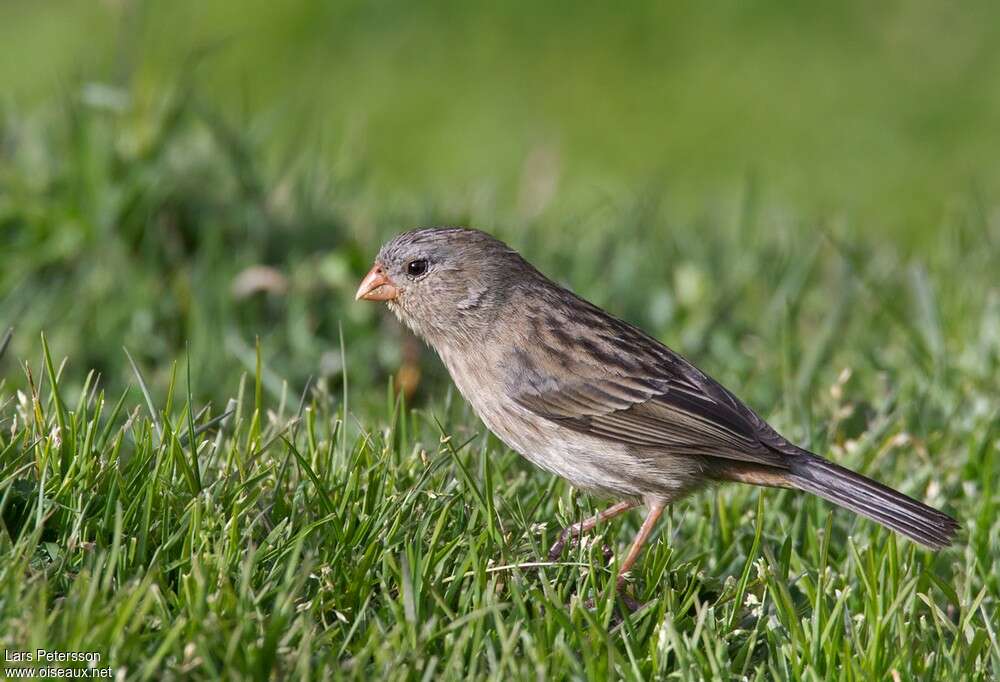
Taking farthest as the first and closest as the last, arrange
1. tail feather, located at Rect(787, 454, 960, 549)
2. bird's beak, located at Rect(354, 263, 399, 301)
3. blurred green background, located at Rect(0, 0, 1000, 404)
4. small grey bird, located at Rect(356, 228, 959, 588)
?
blurred green background, located at Rect(0, 0, 1000, 404) → bird's beak, located at Rect(354, 263, 399, 301) → small grey bird, located at Rect(356, 228, 959, 588) → tail feather, located at Rect(787, 454, 960, 549)

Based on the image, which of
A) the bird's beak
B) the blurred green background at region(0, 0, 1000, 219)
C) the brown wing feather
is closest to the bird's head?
the bird's beak

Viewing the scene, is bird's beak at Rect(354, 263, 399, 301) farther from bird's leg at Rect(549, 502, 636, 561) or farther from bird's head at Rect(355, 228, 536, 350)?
bird's leg at Rect(549, 502, 636, 561)

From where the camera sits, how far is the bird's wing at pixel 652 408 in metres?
4.32

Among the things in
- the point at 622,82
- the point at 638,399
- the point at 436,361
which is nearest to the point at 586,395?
the point at 638,399

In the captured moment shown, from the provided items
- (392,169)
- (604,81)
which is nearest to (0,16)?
(392,169)

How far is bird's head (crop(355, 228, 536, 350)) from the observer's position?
480 cm

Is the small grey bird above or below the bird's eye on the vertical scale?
below

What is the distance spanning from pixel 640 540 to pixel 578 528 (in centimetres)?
19

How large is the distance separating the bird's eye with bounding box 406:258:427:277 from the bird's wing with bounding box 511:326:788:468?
0.62 m

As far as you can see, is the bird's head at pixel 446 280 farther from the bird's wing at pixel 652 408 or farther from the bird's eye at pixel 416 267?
the bird's wing at pixel 652 408

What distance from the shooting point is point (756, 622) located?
375 cm

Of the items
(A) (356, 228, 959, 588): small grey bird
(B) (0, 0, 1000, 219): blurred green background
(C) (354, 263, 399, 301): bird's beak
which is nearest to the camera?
(A) (356, 228, 959, 588): small grey bird

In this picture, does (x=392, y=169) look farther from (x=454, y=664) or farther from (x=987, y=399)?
(x=454, y=664)

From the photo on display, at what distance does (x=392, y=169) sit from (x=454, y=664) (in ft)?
22.4
